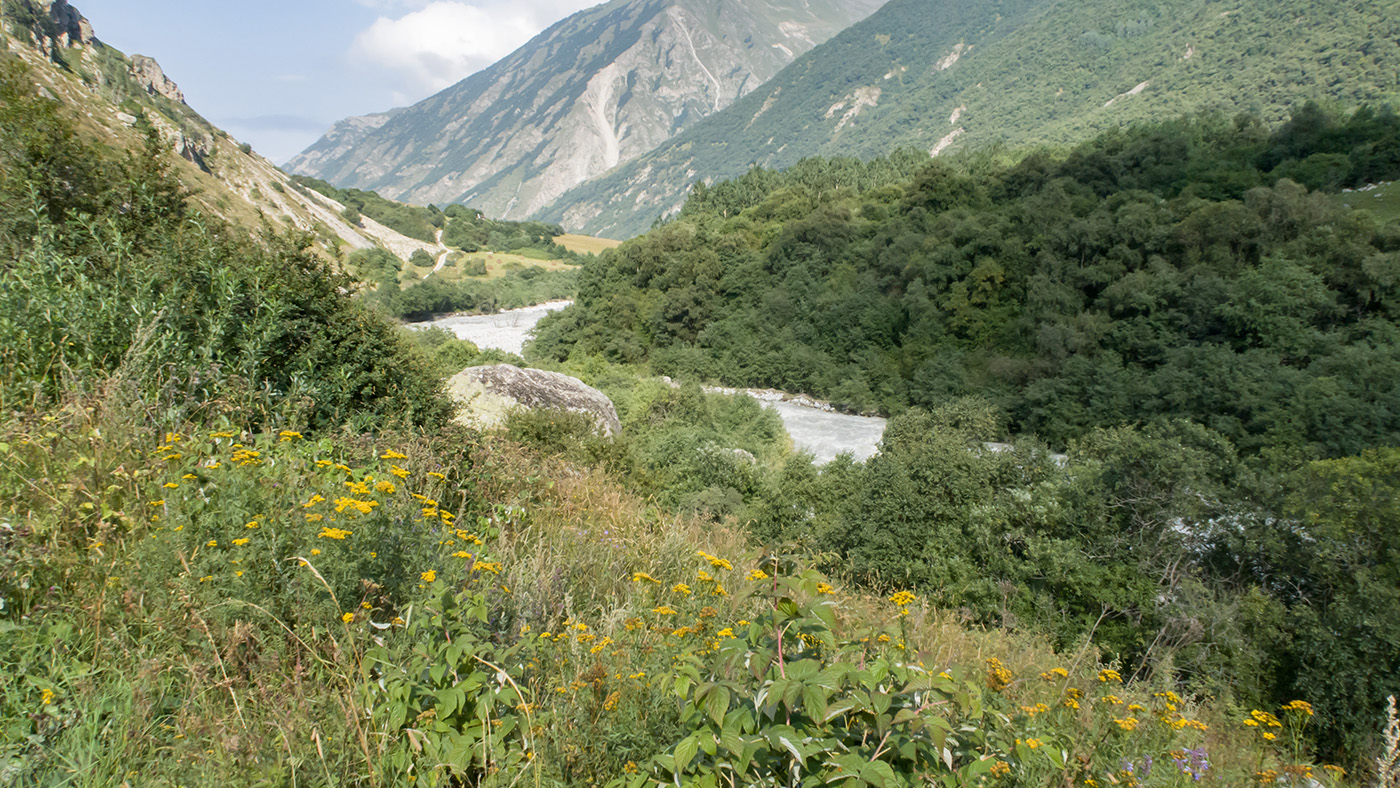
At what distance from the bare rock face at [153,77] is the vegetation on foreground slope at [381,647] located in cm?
8959

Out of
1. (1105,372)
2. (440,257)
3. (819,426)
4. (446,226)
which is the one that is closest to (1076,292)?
(1105,372)

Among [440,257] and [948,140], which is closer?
[440,257]

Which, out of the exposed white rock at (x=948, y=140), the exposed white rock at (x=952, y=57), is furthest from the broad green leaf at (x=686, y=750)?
the exposed white rock at (x=952, y=57)

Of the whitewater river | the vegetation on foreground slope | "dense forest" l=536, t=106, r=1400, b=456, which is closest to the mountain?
"dense forest" l=536, t=106, r=1400, b=456

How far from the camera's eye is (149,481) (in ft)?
9.43

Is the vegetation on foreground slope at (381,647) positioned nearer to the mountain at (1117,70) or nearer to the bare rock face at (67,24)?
the mountain at (1117,70)

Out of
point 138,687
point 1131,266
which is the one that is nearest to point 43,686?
point 138,687

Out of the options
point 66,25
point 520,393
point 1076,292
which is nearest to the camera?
point 520,393

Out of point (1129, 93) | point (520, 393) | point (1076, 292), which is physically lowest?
point (1129, 93)

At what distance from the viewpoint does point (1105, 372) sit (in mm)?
18953

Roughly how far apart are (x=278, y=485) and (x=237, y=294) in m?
2.85

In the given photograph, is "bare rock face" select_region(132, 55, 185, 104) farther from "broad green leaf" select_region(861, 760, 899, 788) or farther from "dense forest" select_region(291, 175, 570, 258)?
"broad green leaf" select_region(861, 760, 899, 788)

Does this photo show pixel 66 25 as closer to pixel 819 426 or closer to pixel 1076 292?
pixel 819 426

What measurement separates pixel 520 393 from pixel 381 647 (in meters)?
10.3
